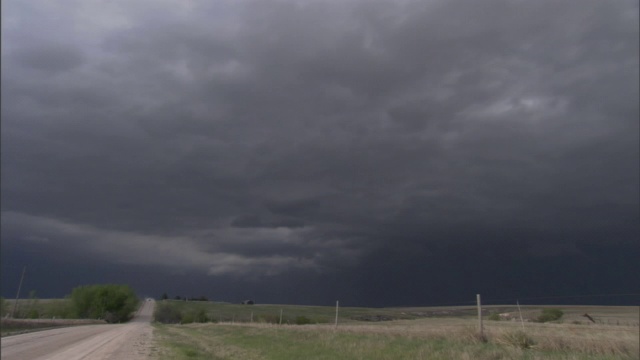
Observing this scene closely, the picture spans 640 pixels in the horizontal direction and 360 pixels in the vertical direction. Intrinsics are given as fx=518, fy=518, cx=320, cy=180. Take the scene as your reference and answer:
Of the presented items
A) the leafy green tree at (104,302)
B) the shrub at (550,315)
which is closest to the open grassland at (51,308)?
the leafy green tree at (104,302)

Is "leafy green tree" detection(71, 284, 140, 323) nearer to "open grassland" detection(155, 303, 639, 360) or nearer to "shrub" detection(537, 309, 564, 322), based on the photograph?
"open grassland" detection(155, 303, 639, 360)

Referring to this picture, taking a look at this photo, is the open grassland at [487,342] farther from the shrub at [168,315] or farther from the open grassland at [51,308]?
the open grassland at [51,308]

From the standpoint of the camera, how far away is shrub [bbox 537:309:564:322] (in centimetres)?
1738

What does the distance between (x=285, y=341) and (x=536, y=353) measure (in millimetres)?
20075

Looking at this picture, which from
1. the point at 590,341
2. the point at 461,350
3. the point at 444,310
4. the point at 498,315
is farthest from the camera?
the point at 444,310

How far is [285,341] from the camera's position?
31.2 metres

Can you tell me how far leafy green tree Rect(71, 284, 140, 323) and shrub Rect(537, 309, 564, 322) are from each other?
470ft

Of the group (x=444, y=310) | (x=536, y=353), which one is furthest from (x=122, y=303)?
(x=536, y=353)

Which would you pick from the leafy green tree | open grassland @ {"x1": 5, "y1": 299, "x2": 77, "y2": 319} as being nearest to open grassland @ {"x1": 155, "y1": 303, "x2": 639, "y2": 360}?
the leafy green tree

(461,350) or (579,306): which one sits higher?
(579,306)

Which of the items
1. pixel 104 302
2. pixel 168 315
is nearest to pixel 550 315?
pixel 104 302

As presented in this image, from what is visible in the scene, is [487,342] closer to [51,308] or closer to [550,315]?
[550,315]

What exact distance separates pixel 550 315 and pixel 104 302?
A: 148424 mm

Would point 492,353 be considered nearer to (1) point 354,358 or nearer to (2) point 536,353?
(2) point 536,353
